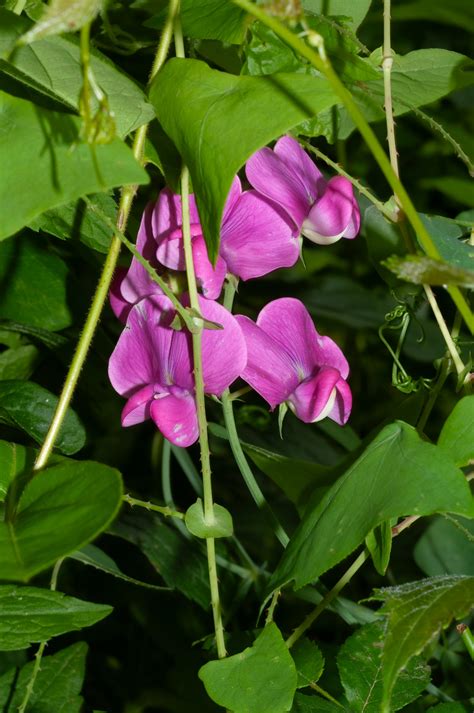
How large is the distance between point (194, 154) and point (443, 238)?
0.23m

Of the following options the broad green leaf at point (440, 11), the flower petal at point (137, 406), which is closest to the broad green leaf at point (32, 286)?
the flower petal at point (137, 406)

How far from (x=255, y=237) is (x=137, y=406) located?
0.12 m

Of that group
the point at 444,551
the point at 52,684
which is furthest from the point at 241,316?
the point at 444,551

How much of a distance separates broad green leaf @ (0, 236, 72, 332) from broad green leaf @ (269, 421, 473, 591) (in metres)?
0.32

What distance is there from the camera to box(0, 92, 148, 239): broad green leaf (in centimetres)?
35

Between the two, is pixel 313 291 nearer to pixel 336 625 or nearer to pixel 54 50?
pixel 336 625

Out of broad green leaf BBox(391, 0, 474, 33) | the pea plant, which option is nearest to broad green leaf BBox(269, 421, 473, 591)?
the pea plant

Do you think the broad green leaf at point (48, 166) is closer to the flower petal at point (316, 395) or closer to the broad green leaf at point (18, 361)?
the flower petal at point (316, 395)

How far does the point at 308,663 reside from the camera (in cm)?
60

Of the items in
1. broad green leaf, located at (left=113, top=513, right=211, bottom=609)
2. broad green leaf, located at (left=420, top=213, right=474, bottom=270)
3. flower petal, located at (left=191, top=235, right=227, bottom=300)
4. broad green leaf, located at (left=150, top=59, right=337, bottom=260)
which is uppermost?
broad green leaf, located at (left=150, top=59, right=337, bottom=260)

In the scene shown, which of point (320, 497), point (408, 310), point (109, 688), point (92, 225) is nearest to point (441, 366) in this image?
point (408, 310)

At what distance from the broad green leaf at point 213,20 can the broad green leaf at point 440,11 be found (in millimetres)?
642

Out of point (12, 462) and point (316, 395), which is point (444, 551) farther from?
point (12, 462)

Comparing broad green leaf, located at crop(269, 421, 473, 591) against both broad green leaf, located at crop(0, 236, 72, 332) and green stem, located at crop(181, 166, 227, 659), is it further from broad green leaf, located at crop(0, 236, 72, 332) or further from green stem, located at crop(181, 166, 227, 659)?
broad green leaf, located at crop(0, 236, 72, 332)
